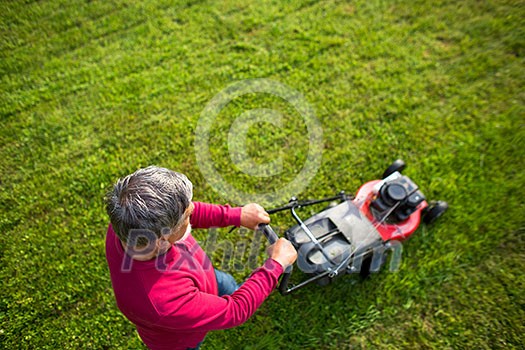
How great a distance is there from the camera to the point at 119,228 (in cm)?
151

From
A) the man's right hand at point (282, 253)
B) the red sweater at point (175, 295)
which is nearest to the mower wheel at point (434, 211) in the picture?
the man's right hand at point (282, 253)

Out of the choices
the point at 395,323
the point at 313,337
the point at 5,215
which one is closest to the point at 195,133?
the point at 5,215

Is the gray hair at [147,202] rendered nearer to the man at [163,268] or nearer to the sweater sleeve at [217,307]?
the man at [163,268]

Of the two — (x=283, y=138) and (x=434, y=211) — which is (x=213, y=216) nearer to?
(x=283, y=138)

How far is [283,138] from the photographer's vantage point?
12.2 feet

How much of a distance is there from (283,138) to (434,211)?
1463mm

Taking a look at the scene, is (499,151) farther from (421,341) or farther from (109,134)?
(109,134)

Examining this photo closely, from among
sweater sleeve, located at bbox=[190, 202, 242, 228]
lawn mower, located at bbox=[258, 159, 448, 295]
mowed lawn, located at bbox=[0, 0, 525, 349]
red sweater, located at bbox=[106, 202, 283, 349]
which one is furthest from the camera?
mowed lawn, located at bbox=[0, 0, 525, 349]

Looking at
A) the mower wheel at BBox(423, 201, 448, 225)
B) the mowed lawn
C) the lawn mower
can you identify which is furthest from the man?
the mower wheel at BBox(423, 201, 448, 225)

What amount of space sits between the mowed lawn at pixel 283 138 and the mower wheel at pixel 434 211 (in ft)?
0.26

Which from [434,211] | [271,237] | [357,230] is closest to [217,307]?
[271,237]

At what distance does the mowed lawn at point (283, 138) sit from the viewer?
112 inches

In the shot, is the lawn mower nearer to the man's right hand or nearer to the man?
the man's right hand

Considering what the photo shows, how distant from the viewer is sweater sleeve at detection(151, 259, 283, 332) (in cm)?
165
